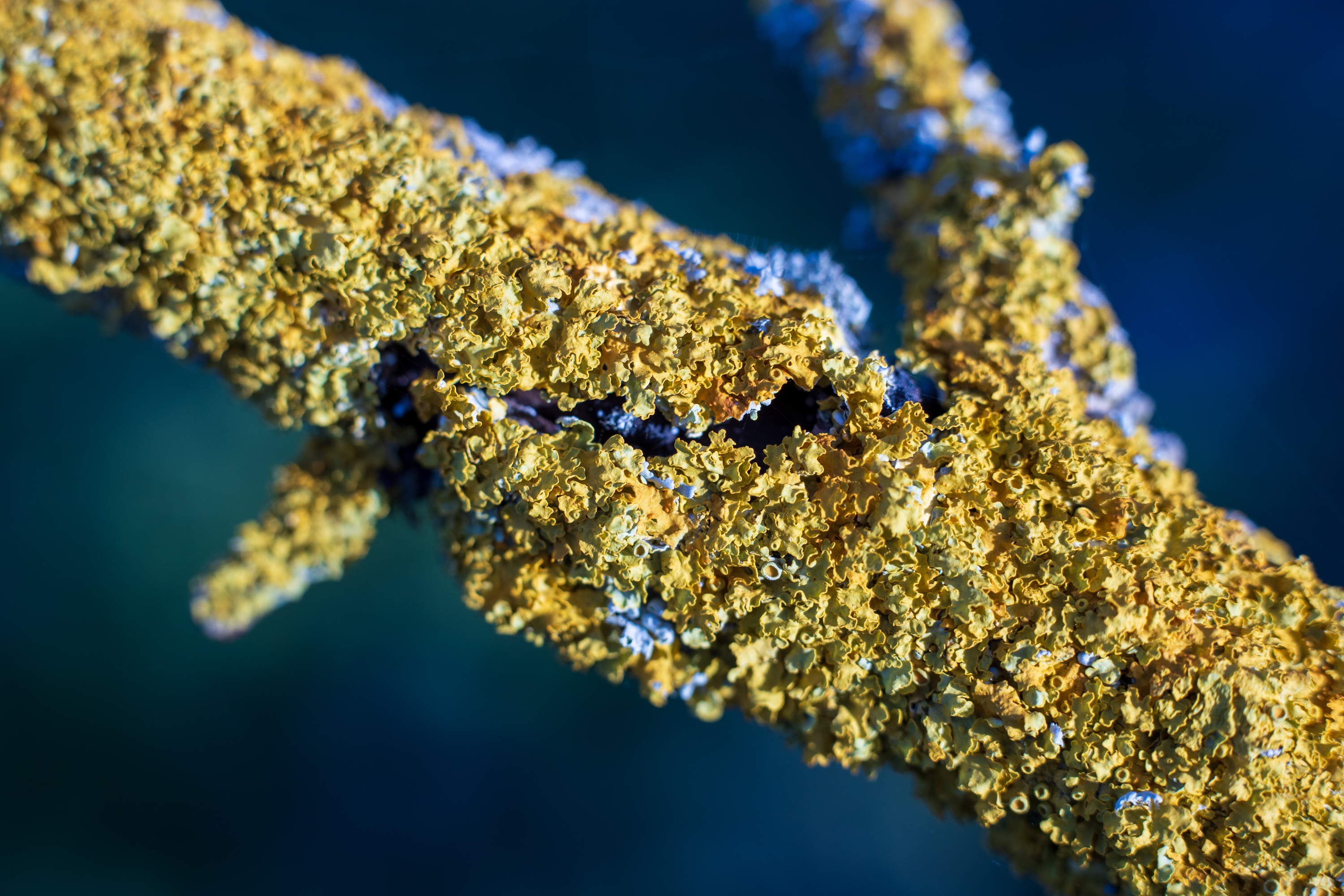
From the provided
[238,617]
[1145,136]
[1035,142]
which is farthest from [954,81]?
[238,617]

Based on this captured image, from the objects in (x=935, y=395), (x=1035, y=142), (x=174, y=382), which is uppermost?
(x=1035, y=142)

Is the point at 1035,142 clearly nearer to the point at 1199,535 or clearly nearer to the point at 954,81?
the point at 954,81

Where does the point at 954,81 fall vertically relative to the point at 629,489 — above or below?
above

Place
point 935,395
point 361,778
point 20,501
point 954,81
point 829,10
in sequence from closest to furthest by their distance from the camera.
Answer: point 935,395, point 954,81, point 829,10, point 361,778, point 20,501

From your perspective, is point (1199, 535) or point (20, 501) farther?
point (20, 501)

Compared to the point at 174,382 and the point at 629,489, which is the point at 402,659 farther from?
the point at 629,489

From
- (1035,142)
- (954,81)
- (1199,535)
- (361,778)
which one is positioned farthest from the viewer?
(361,778)
